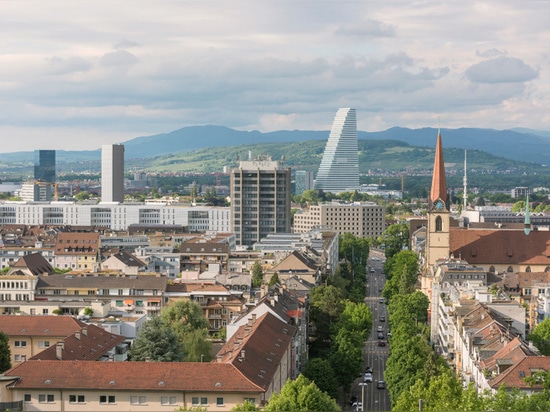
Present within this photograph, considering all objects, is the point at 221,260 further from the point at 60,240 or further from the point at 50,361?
the point at 50,361

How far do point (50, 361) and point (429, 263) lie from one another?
62.3 meters

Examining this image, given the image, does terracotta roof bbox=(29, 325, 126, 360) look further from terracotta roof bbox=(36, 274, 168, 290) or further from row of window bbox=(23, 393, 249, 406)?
terracotta roof bbox=(36, 274, 168, 290)

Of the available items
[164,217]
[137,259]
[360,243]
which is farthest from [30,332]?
[164,217]

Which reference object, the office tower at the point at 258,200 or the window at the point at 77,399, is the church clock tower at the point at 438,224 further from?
the window at the point at 77,399

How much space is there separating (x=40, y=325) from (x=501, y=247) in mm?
56064

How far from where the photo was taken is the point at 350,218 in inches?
7160

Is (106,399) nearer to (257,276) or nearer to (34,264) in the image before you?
(34,264)

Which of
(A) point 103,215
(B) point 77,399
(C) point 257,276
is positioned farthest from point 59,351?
(A) point 103,215

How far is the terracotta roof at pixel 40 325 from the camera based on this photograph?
2299 inches

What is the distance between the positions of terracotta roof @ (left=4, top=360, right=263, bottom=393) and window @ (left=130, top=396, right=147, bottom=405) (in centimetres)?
44

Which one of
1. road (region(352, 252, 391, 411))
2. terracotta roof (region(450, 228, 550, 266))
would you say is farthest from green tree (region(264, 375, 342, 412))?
terracotta roof (region(450, 228, 550, 266))

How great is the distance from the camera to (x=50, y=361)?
4534cm

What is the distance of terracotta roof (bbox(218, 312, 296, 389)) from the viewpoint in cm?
4622

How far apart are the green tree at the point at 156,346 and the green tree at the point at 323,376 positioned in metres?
7.47
